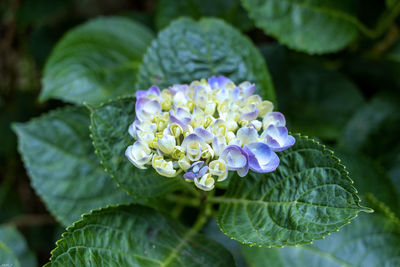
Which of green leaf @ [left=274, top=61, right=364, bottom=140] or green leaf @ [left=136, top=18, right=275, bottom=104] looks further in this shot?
green leaf @ [left=274, top=61, right=364, bottom=140]

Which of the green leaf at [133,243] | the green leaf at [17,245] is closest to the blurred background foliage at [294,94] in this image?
the green leaf at [17,245]

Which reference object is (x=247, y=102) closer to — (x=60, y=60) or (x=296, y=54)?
(x=60, y=60)

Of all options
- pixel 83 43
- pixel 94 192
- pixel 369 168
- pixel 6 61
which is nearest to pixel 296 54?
pixel 369 168

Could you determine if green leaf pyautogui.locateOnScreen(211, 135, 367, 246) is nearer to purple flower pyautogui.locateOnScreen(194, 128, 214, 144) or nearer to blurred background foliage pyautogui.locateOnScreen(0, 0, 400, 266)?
purple flower pyautogui.locateOnScreen(194, 128, 214, 144)

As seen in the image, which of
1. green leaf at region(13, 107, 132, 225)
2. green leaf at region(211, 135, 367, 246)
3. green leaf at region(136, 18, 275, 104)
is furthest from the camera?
green leaf at region(13, 107, 132, 225)

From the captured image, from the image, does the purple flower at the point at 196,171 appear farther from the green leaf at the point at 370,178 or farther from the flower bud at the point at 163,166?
the green leaf at the point at 370,178

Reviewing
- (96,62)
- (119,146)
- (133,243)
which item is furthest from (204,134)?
(96,62)

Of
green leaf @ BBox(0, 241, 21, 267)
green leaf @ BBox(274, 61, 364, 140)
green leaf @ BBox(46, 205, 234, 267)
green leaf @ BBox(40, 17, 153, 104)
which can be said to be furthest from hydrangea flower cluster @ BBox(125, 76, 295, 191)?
green leaf @ BBox(274, 61, 364, 140)
